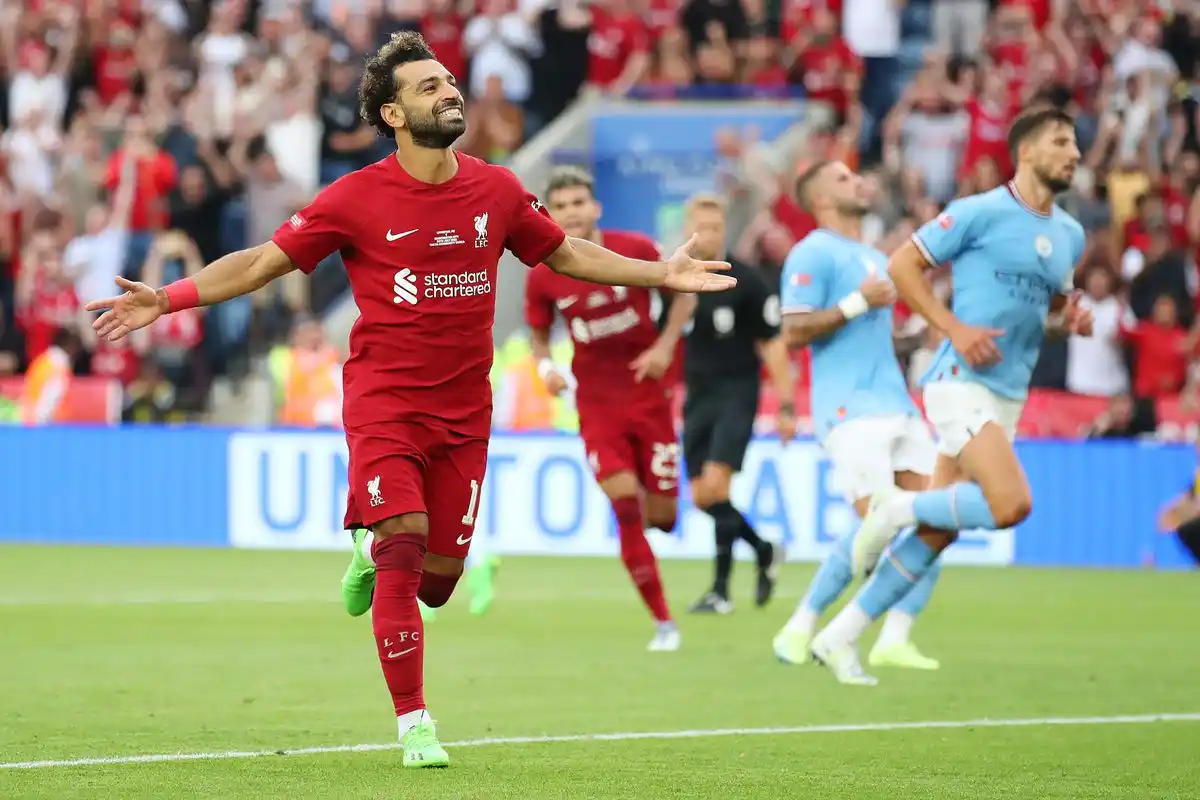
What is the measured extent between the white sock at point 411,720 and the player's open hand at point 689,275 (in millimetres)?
1718

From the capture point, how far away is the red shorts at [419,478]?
747cm

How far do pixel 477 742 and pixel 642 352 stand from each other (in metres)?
4.63

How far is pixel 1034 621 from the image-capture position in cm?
1372

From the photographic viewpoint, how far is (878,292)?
11.0 m

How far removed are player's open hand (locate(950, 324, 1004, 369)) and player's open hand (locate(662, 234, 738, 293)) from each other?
2.12 meters

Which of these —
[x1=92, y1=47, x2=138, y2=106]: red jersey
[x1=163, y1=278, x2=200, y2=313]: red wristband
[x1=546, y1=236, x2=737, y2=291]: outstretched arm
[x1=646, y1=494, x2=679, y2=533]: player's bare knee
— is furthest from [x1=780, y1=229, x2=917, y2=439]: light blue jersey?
[x1=92, y1=47, x2=138, y2=106]: red jersey

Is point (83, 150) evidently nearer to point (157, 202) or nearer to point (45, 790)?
point (157, 202)

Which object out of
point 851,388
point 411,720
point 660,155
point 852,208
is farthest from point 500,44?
point 411,720

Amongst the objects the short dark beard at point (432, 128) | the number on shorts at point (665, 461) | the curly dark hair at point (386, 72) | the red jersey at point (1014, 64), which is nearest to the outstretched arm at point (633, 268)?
the short dark beard at point (432, 128)

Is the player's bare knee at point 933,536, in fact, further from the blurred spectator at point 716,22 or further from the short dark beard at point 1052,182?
the blurred spectator at point 716,22

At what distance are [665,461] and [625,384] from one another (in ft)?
1.66

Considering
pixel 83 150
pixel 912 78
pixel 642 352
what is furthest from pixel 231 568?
pixel 912 78

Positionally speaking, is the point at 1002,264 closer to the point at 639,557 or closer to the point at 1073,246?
the point at 1073,246

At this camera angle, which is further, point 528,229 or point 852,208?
point 852,208
